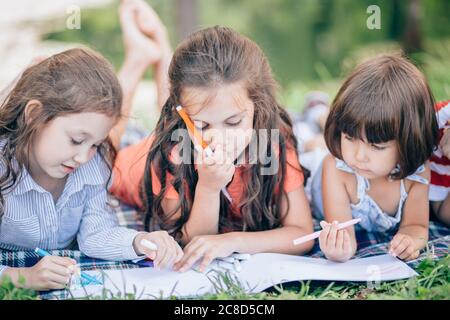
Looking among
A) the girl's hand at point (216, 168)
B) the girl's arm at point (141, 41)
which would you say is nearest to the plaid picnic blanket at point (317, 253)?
the girl's hand at point (216, 168)

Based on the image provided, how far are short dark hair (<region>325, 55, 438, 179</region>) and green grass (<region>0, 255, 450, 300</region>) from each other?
0.27 meters

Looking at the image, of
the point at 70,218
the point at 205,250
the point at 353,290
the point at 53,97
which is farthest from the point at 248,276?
the point at 53,97

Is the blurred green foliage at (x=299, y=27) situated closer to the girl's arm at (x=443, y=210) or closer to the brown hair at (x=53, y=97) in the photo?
the girl's arm at (x=443, y=210)

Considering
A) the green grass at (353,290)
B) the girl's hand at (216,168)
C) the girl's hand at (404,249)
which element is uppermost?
the girl's hand at (216,168)

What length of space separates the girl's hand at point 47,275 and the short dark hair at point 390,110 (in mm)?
697

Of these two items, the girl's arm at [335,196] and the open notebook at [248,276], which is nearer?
the open notebook at [248,276]

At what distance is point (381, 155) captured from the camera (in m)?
1.52

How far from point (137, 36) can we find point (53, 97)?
80 cm

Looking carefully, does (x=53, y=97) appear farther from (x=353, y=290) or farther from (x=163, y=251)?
(x=353, y=290)

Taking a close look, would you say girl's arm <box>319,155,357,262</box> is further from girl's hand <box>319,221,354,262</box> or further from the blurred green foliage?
the blurred green foliage

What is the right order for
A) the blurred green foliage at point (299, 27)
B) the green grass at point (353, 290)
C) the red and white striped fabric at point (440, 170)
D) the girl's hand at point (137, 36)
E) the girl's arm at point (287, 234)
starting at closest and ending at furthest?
the green grass at point (353, 290) < the girl's arm at point (287, 234) < the red and white striped fabric at point (440, 170) < the girl's hand at point (137, 36) < the blurred green foliage at point (299, 27)

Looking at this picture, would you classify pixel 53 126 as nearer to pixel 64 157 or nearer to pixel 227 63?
→ pixel 64 157

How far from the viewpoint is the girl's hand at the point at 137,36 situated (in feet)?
7.17
